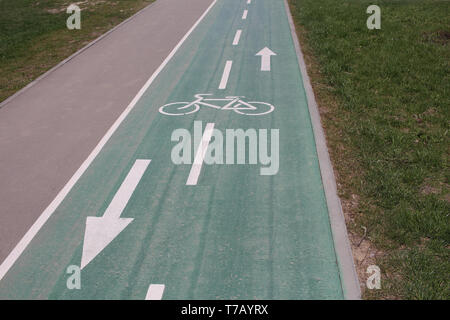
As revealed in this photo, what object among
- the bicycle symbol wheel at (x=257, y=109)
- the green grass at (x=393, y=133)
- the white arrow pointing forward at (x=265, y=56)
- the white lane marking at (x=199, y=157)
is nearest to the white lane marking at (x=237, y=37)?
the white arrow pointing forward at (x=265, y=56)

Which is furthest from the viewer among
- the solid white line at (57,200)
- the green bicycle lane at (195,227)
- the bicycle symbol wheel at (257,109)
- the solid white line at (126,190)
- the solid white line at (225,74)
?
the solid white line at (225,74)

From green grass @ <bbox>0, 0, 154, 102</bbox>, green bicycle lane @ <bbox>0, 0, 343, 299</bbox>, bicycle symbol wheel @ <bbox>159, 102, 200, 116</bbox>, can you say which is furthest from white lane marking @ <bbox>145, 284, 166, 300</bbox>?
green grass @ <bbox>0, 0, 154, 102</bbox>

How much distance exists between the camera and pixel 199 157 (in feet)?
26.9

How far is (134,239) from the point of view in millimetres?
6062

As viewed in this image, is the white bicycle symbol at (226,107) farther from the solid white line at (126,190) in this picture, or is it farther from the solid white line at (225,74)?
the solid white line at (126,190)

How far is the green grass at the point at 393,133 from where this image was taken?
553 cm

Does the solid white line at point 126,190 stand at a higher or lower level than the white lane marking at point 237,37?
lower

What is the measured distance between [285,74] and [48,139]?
7145mm

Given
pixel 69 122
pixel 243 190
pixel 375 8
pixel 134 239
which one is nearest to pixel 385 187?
pixel 243 190

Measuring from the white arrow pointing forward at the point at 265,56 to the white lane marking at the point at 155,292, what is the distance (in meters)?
9.50

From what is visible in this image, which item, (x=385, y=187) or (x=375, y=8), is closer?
(x=385, y=187)
